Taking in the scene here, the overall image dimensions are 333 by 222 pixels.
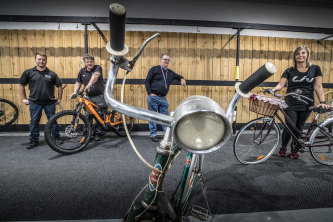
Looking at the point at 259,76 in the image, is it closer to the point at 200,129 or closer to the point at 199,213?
the point at 200,129

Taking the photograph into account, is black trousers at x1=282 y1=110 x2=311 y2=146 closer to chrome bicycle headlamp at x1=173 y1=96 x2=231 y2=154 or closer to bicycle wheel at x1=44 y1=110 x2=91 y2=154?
chrome bicycle headlamp at x1=173 y1=96 x2=231 y2=154

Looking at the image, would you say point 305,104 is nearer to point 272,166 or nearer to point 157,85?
point 272,166

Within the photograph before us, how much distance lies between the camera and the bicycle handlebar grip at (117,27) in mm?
461

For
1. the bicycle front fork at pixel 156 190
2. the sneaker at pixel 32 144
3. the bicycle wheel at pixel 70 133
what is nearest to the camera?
the bicycle front fork at pixel 156 190

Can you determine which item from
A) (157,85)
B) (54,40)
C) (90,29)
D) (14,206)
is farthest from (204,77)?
(14,206)

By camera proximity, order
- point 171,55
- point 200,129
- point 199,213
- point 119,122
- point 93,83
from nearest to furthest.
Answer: point 200,129
point 199,213
point 93,83
point 119,122
point 171,55

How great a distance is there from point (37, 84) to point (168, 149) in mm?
3574

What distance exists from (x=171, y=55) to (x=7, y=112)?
4.63 meters

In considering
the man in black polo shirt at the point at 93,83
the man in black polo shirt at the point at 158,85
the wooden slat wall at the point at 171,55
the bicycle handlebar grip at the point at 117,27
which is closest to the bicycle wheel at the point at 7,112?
the wooden slat wall at the point at 171,55

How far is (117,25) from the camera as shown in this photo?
1.63 feet

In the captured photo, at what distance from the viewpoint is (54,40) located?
4309mm

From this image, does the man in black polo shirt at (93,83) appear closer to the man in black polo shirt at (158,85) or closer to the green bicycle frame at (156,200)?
the man in black polo shirt at (158,85)

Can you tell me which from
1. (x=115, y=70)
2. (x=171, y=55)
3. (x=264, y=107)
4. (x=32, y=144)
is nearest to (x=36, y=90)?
(x=32, y=144)

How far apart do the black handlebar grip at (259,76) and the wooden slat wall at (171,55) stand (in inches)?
156
